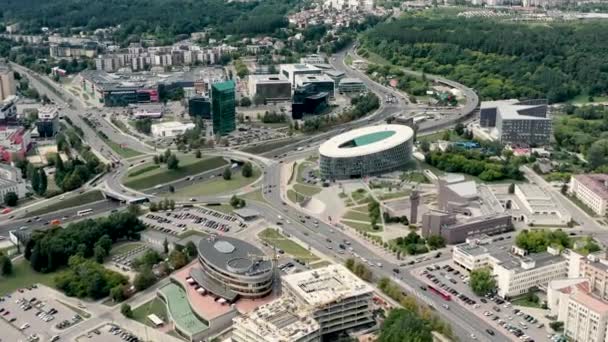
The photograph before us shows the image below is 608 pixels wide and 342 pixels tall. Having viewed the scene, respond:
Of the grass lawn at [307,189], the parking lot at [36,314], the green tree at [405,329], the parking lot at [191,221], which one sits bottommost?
the parking lot at [36,314]

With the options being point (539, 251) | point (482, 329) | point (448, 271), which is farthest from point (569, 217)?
point (482, 329)

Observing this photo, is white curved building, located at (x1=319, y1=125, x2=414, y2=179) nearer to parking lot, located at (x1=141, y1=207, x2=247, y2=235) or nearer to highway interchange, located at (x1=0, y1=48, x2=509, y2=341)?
highway interchange, located at (x1=0, y1=48, x2=509, y2=341)

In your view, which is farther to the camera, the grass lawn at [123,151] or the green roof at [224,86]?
the green roof at [224,86]

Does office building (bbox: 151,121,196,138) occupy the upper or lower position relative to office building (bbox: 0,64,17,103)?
lower

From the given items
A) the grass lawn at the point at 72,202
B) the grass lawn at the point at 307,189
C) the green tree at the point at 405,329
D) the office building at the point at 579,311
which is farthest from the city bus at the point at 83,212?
the office building at the point at 579,311

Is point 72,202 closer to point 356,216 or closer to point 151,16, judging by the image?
point 356,216

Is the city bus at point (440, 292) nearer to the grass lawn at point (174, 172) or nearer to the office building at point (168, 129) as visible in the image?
the grass lawn at point (174, 172)

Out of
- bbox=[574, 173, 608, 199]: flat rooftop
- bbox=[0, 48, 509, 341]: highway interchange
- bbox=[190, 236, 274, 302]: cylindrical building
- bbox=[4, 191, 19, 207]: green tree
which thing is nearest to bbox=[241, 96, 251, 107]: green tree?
bbox=[0, 48, 509, 341]: highway interchange
